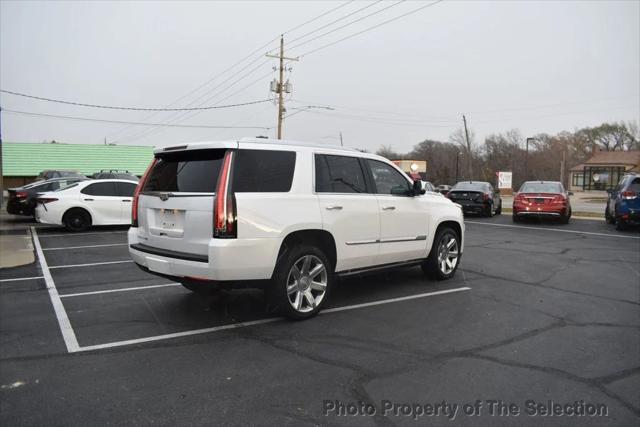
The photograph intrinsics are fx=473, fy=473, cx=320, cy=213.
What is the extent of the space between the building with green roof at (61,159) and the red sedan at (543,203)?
36.2m

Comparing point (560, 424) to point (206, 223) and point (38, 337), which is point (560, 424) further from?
point (38, 337)

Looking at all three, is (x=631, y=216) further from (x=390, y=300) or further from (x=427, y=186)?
(x=390, y=300)

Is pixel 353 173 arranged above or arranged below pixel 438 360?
above

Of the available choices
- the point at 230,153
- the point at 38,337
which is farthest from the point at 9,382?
the point at 230,153

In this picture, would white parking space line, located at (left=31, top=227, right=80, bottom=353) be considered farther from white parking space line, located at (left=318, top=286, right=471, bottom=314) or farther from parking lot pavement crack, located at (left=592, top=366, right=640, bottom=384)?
parking lot pavement crack, located at (left=592, top=366, right=640, bottom=384)

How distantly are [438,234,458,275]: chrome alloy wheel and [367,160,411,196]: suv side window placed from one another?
121 cm

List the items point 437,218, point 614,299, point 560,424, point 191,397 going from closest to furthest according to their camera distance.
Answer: point 560,424 → point 191,397 → point 614,299 → point 437,218

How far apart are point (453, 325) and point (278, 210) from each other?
2.27 metres

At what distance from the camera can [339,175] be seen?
5.71 m

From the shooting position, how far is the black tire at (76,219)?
13.8m

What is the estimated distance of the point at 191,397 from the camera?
3.41 m

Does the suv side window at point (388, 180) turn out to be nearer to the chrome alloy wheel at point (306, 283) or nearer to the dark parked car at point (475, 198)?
the chrome alloy wheel at point (306, 283)

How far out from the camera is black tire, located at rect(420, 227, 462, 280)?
709cm

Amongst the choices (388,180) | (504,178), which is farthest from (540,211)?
(504,178)
